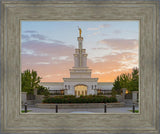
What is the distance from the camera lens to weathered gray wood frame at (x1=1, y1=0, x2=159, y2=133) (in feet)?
14.1

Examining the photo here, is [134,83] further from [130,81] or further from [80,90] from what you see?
[80,90]

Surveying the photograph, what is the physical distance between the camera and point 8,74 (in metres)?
4.29

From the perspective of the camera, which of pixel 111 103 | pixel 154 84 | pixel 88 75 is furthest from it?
pixel 88 75

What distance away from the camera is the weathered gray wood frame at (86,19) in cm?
430

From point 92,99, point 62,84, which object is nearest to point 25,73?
point 92,99

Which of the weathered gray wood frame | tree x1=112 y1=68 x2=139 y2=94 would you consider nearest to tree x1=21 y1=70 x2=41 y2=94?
tree x1=112 y1=68 x2=139 y2=94

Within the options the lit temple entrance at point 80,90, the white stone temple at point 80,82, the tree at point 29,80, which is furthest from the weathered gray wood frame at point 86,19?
the lit temple entrance at point 80,90

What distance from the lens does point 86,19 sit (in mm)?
4457

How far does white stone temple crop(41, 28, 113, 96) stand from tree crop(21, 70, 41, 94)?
1115 cm

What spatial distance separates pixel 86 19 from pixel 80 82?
27.4 meters

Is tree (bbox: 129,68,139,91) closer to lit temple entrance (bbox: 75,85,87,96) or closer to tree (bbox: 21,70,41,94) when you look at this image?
tree (bbox: 21,70,41,94)

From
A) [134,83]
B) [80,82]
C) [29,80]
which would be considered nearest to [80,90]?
[80,82]

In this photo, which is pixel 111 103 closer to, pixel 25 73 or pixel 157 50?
pixel 25 73

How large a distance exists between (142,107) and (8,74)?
2854 mm
